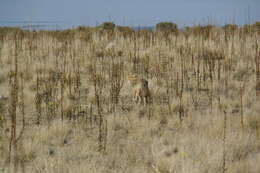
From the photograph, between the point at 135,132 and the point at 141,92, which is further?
the point at 141,92

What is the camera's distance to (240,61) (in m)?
5.26

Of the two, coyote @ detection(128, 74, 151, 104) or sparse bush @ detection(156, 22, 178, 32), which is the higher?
sparse bush @ detection(156, 22, 178, 32)

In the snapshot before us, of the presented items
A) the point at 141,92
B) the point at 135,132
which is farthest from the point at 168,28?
the point at 135,132

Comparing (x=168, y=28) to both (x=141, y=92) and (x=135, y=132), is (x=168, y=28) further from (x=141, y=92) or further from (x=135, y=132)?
(x=135, y=132)

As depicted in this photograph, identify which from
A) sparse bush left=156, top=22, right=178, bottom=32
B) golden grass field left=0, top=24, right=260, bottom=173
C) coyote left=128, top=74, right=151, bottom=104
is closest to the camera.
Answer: golden grass field left=0, top=24, right=260, bottom=173

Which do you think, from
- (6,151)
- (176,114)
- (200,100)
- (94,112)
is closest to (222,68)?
(200,100)

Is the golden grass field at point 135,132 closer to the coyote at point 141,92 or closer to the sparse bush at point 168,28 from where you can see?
the coyote at point 141,92

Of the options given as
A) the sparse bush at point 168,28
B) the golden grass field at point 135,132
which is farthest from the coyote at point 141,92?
the sparse bush at point 168,28

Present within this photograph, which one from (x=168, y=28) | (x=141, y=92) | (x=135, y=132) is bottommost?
(x=135, y=132)

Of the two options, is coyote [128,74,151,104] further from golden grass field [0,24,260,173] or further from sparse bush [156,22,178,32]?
sparse bush [156,22,178,32]

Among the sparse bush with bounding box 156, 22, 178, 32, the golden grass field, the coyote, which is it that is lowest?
the golden grass field

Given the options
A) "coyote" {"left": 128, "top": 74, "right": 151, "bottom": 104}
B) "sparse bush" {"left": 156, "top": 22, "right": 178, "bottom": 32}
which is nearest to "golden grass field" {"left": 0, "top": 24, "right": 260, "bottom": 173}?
"coyote" {"left": 128, "top": 74, "right": 151, "bottom": 104}

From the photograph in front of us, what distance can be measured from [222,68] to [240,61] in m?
0.40

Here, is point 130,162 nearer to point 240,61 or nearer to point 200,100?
point 200,100
